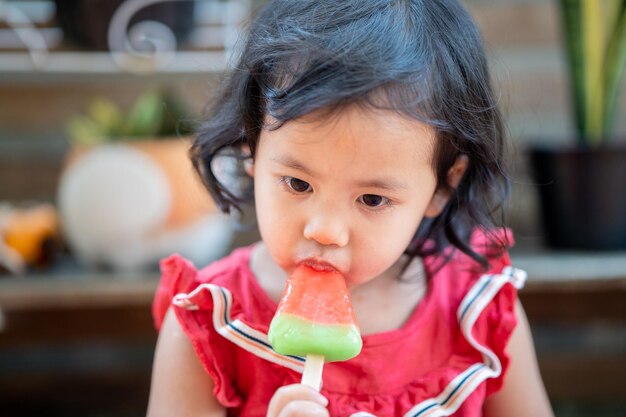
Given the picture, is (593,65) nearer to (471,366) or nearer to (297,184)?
(471,366)

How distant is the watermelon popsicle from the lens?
92 centimetres

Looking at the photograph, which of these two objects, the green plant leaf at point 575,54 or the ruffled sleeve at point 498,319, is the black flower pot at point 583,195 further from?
the ruffled sleeve at point 498,319

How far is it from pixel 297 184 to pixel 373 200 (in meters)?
0.09

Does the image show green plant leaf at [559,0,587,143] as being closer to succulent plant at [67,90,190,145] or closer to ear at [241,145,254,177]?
succulent plant at [67,90,190,145]

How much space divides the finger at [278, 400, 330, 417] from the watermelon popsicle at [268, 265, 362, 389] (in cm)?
3

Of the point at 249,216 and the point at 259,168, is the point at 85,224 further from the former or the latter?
the point at 259,168

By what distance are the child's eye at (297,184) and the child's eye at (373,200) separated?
7 centimetres

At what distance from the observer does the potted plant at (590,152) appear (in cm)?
180

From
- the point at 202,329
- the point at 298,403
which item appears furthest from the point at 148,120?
the point at 298,403

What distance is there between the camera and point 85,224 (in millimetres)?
1826

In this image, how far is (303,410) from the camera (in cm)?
89

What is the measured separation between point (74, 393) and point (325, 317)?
159cm

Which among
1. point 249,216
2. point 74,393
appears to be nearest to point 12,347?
point 74,393

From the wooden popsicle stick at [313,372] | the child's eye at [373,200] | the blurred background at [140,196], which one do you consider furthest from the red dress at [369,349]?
the blurred background at [140,196]
